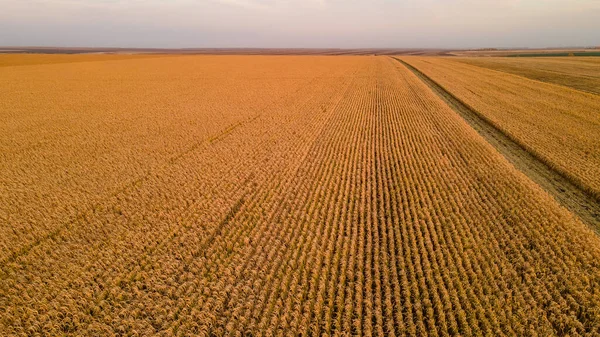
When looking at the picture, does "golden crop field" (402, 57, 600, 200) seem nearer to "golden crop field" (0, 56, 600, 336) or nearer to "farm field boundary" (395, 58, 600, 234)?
"farm field boundary" (395, 58, 600, 234)

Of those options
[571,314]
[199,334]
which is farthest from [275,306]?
[571,314]

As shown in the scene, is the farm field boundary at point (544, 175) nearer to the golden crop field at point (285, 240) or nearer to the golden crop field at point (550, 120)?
the golden crop field at point (550, 120)

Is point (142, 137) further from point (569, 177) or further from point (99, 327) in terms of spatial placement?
point (569, 177)

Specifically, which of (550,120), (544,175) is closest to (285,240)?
(544,175)

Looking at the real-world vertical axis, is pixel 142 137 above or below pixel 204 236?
above

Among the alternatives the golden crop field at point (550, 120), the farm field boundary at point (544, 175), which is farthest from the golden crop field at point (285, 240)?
the golden crop field at point (550, 120)

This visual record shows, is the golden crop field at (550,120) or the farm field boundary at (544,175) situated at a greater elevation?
the golden crop field at (550,120)
